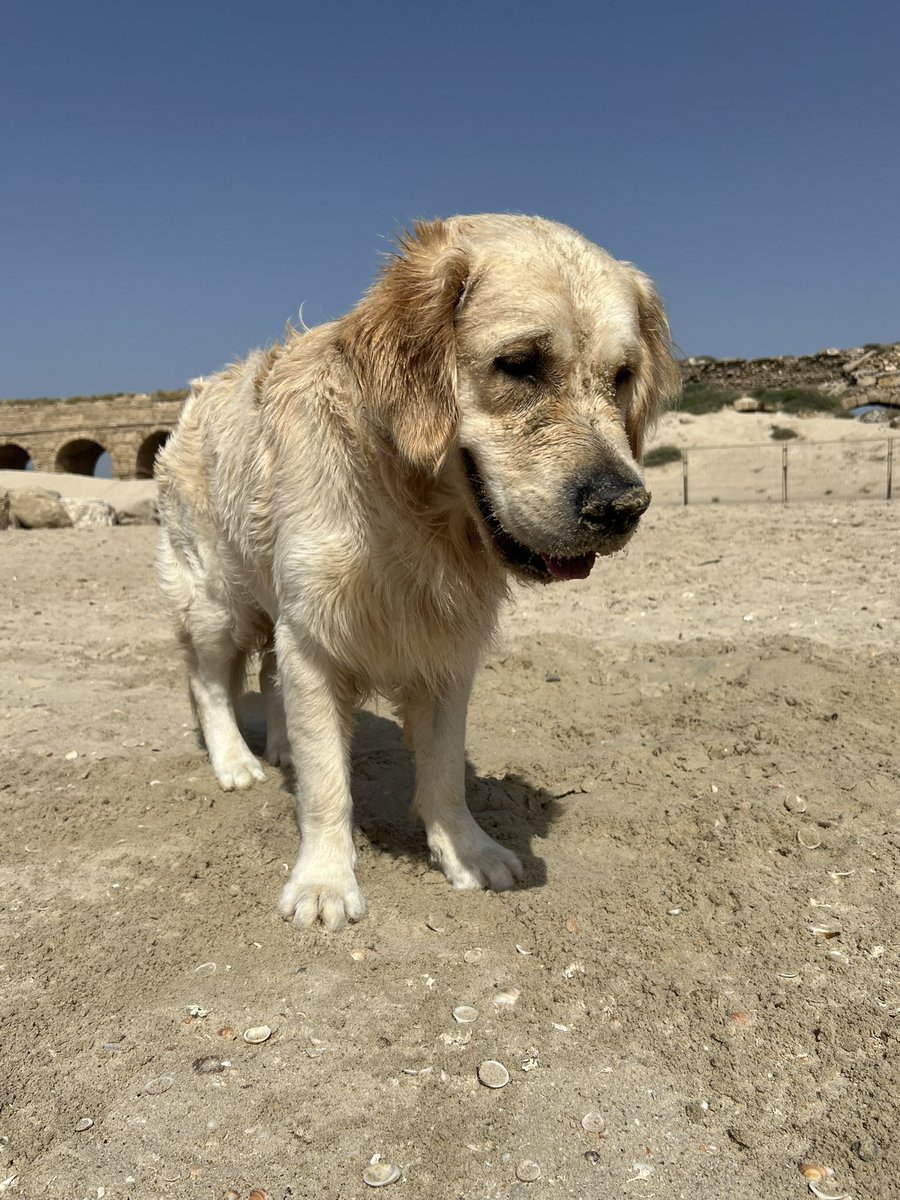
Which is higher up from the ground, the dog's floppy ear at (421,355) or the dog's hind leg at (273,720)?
the dog's floppy ear at (421,355)

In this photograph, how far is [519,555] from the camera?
102 inches

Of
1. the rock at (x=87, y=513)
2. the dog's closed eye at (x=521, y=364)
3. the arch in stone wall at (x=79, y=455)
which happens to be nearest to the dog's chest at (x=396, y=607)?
the dog's closed eye at (x=521, y=364)

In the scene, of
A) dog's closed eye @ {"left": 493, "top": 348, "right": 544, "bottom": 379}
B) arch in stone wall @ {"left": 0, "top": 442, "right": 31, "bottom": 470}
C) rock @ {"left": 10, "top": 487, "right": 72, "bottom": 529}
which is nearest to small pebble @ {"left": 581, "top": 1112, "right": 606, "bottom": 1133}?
dog's closed eye @ {"left": 493, "top": 348, "right": 544, "bottom": 379}

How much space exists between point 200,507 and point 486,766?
1.83 metres

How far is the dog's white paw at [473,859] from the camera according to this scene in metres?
3.14

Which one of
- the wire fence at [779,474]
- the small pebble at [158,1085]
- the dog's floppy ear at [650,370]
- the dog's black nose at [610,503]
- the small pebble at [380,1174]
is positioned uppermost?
the dog's floppy ear at [650,370]

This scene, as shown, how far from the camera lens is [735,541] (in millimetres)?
9680

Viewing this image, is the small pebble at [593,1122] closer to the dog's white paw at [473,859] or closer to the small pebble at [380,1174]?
the small pebble at [380,1174]

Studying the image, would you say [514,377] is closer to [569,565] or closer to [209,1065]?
[569,565]

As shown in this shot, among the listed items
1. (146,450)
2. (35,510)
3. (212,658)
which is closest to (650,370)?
(212,658)

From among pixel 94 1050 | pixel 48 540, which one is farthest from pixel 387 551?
pixel 48 540

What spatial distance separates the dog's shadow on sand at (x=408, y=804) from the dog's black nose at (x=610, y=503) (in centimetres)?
140

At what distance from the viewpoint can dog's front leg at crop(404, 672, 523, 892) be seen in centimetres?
319

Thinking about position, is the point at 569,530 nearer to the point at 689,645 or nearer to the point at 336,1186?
the point at 336,1186
